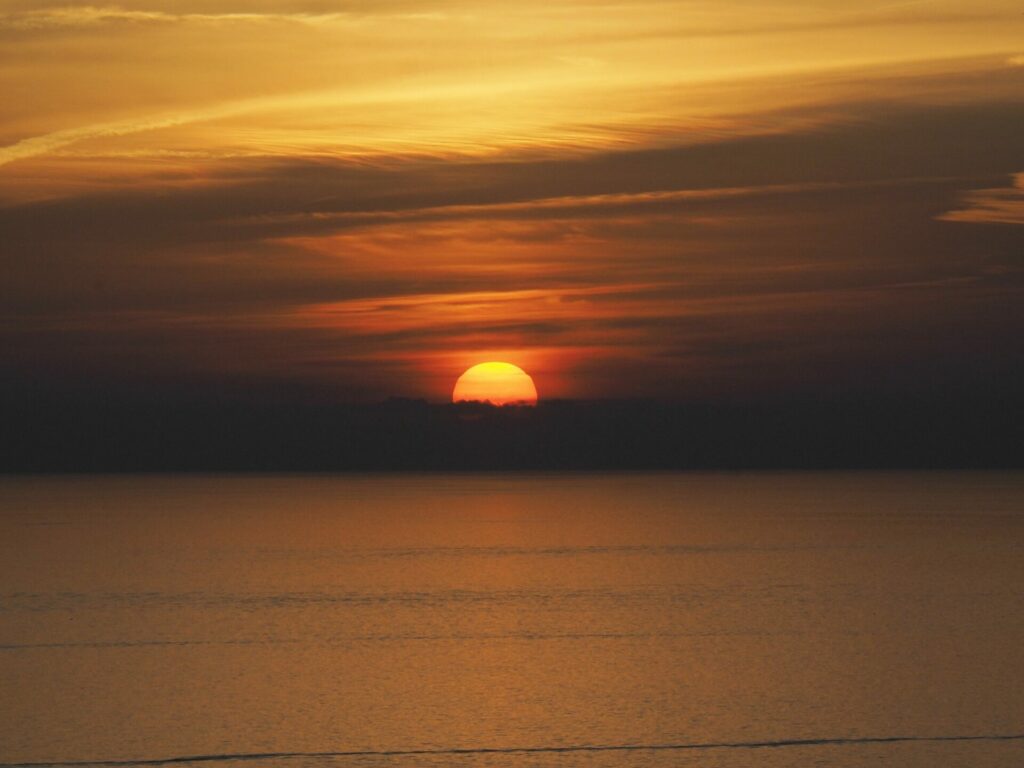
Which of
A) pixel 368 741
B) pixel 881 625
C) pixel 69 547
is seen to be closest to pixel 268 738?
pixel 368 741

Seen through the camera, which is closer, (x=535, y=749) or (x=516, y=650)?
(x=535, y=749)

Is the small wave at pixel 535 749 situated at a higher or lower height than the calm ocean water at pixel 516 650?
lower

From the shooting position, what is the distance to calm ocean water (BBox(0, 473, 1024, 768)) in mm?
6141

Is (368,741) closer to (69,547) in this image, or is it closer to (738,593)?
(738,593)

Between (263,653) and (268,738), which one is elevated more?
(263,653)

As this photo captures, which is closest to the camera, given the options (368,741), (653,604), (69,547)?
(368,741)

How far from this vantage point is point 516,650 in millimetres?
8469

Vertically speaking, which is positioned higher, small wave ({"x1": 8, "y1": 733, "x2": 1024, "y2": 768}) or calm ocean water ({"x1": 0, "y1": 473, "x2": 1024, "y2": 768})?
calm ocean water ({"x1": 0, "y1": 473, "x2": 1024, "y2": 768})

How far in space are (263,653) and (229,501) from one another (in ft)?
74.4

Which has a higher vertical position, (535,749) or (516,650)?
(516,650)

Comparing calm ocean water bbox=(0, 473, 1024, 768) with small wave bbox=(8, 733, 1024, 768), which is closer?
small wave bbox=(8, 733, 1024, 768)

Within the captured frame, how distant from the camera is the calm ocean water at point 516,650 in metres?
6.14

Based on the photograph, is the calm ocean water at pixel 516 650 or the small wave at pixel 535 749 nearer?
the small wave at pixel 535 749

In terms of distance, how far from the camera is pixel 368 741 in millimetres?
6137
